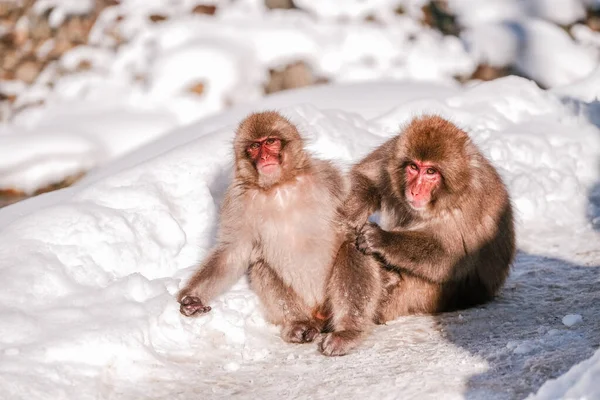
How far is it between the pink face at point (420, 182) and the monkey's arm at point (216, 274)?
2.68ft

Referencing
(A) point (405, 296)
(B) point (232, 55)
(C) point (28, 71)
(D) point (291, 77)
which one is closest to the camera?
(A) point (405, 296)

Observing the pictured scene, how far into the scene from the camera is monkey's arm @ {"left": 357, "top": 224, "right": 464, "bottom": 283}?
12.4 feet

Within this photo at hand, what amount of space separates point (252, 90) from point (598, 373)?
605cm

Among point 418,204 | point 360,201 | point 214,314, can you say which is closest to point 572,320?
point 418,204

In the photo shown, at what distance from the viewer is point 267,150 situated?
12.3 ft

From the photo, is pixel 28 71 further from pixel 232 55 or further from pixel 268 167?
pixel 268 167

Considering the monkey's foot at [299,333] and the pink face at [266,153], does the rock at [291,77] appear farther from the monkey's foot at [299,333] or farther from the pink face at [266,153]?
the monkey's foot at [299,333]

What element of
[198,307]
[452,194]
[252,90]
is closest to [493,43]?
[252,90]

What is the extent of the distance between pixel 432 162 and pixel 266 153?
0.75 m

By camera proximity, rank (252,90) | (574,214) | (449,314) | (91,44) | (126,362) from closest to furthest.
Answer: (126,362)
(449,314)
(574,214)
(252,90)
(91,44)

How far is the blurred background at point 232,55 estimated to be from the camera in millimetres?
7984

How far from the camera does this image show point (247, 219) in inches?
153

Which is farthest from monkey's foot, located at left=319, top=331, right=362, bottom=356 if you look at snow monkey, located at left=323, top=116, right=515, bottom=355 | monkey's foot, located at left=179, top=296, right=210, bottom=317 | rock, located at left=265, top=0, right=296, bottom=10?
rock, located at left=265, top=0, right=296, bottom=10

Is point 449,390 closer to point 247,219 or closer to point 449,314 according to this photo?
point 449,314
